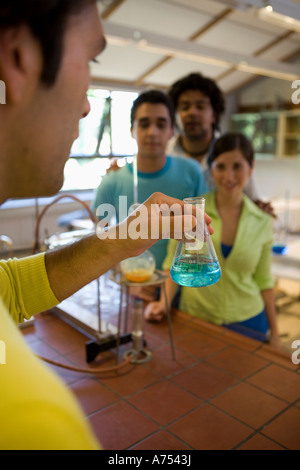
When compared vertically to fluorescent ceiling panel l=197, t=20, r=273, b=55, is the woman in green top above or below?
below

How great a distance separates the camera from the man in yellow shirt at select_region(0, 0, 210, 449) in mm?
354

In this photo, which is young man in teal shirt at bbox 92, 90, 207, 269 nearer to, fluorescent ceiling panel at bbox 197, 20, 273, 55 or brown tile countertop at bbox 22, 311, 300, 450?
brown tile countertop at bbox 22, 311, 300, 450

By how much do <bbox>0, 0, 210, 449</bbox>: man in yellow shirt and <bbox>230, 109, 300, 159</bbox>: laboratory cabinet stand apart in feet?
25.2

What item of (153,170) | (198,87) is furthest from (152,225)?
(198,87)

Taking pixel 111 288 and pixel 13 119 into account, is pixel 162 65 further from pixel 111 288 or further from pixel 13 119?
pixel 13 119

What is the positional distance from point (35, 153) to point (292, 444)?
0.82m

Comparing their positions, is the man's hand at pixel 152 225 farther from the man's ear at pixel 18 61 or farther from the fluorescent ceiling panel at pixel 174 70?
the fluorescent ceiling panel at pixel 174 70

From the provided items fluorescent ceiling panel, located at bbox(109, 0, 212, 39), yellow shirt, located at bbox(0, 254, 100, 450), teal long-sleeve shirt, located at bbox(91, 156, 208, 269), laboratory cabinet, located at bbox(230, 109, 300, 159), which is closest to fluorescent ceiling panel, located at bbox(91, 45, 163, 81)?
fluorescent ceiling panel, located at bbox(109, 0, 212, 39)

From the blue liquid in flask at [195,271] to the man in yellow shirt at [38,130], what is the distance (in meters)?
0.27

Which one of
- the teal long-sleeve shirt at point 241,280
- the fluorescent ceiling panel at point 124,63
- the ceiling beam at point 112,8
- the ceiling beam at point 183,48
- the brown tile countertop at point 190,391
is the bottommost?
the brown tile countertop at point 190,391

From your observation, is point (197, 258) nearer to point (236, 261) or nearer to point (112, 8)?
point (236, 261)

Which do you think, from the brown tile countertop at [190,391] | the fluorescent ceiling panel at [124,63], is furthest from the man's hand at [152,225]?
the fluorescent ceiling panel at [124,63]

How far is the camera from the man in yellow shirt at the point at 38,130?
354mm

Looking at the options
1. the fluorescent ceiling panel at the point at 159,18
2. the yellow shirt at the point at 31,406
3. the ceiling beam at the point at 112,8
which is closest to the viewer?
the yellow shirt at the point at 31,406
